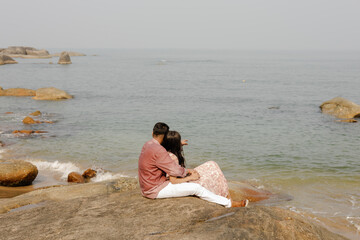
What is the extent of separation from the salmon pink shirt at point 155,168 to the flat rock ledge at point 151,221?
28 centimetres

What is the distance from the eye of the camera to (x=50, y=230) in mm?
6074

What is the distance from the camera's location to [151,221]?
616 centimetres

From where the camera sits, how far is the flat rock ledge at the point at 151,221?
5715mm

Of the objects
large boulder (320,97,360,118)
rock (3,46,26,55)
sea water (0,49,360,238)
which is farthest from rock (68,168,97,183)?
rock (3,46,26,55)

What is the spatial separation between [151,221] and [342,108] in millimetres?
26060

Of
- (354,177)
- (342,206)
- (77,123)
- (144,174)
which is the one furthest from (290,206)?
(77,123)

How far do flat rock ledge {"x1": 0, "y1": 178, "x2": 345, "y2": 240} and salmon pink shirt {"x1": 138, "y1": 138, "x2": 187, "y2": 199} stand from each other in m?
0.28

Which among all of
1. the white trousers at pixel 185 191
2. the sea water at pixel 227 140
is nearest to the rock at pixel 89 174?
the sea water at pixel 227 140

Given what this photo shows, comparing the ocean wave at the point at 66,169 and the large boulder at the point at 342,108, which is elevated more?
the large boulder at the point at 342,108

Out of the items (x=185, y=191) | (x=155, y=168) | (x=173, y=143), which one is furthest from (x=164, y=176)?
(x=173, y=143)

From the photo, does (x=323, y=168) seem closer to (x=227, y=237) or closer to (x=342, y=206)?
(x=342, y=206)

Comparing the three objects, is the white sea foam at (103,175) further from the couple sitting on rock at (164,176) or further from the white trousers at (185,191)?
the white trousers at (185,191)

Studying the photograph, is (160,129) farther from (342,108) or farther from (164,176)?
(342,108)

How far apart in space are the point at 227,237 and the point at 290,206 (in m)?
7.44
